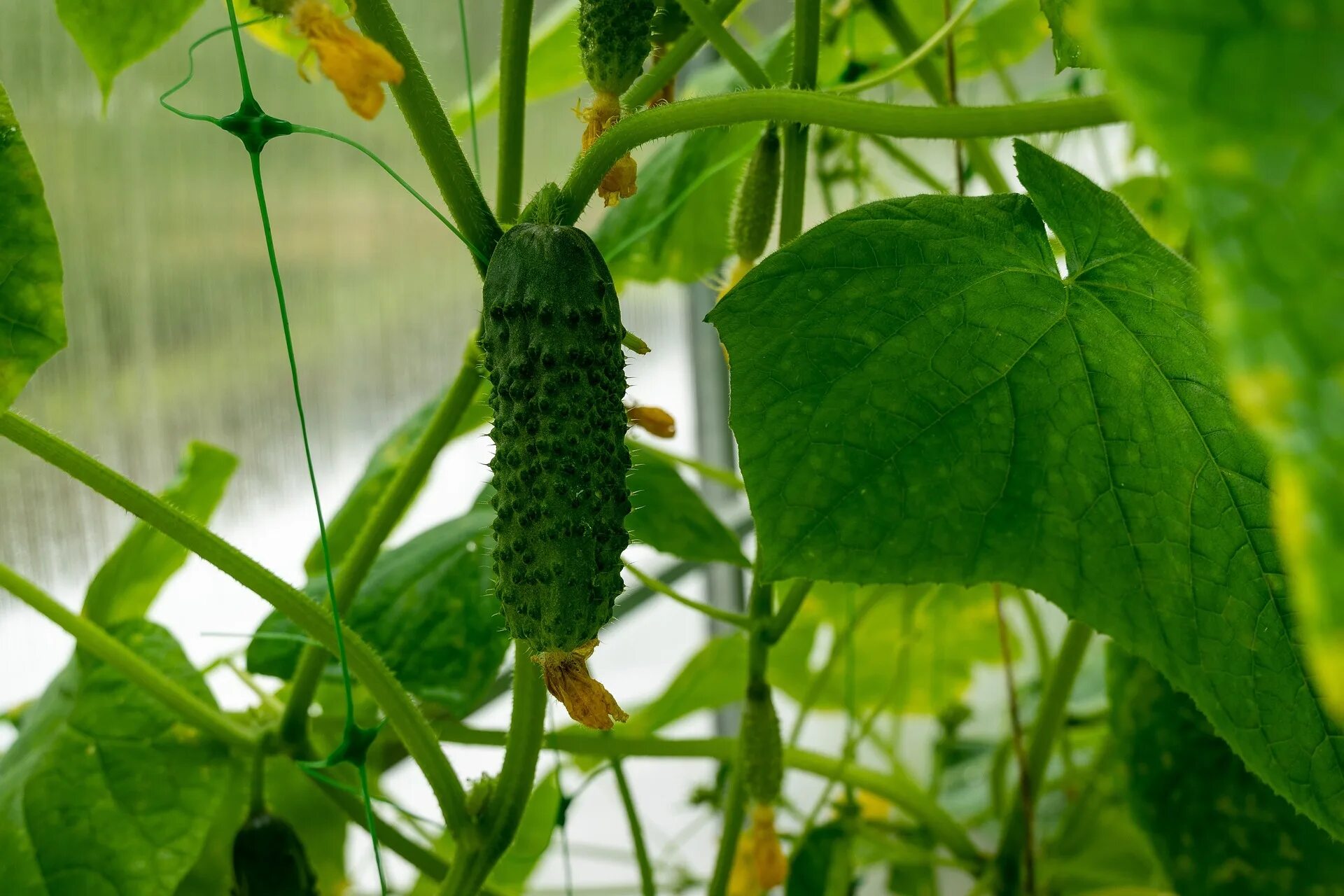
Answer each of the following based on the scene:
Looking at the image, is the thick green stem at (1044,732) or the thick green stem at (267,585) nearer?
the thick green stem at (267,585)

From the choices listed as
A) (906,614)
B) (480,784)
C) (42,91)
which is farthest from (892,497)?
(42,91)

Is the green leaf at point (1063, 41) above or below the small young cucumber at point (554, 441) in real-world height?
above

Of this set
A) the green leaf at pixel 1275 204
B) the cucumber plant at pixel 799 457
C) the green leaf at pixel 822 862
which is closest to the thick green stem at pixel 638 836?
the cucumber plant at pixel 799 457

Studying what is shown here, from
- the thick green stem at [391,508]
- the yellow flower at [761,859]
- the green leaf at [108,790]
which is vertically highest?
the thick green stem at [391,508]

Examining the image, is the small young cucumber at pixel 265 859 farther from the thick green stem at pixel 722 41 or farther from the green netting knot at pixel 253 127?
the thick green stem at pixel 722 41

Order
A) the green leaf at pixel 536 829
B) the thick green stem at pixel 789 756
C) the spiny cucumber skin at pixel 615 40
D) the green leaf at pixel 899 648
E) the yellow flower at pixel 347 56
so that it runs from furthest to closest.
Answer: the green leaf at pixel 899 648 < the green leaf at pixel 536 829 < the thick green stem at pixel 789 756 < the spiny cucumber skin at pixel 615 40 < the yellow flower at pixel 347 56

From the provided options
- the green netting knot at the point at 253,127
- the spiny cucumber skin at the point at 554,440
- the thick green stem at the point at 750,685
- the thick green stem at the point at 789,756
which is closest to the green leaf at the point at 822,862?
the thick green stem at the point at 789,756

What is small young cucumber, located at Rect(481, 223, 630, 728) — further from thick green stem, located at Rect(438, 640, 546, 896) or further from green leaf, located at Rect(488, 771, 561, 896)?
green leaf, located at Rect(488, 771, 561, 896)

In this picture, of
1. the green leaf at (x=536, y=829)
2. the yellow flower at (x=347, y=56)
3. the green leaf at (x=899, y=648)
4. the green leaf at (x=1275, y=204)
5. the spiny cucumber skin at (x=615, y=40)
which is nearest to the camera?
the green leaf at (x=1275, y=204)
